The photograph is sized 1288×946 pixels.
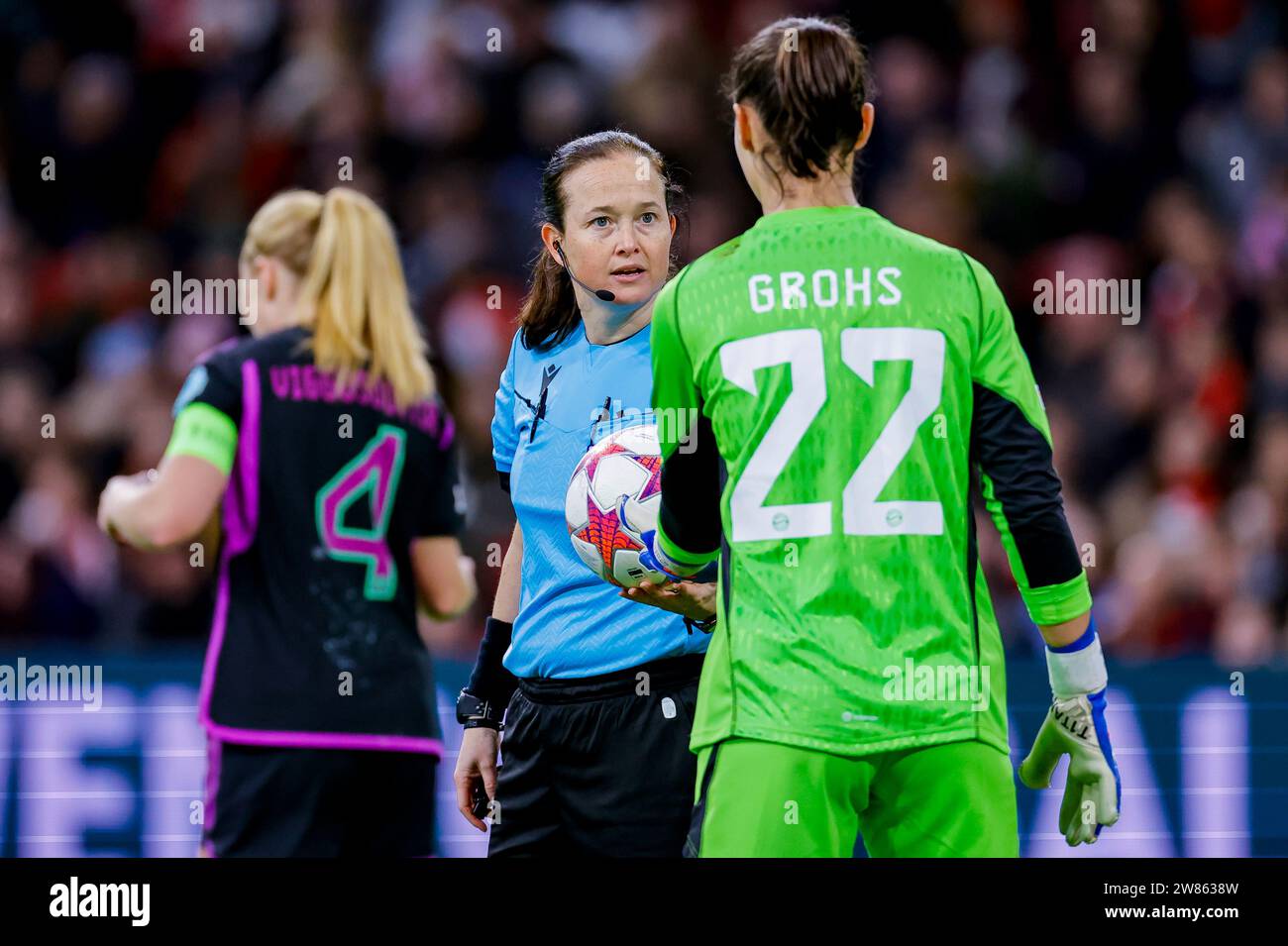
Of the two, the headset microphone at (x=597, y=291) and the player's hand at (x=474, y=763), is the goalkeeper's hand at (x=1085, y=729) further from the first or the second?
the player's hand at (x=474, y=763)

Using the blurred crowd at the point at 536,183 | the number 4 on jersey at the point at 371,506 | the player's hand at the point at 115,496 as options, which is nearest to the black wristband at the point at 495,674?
the number 4 on jersey at the point at 371,506

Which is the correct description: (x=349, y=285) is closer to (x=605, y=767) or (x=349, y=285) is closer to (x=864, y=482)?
(x=605, y=767)

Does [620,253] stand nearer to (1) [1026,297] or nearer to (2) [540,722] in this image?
(2) [540,722]

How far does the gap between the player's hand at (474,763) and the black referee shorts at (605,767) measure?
17 centimetres

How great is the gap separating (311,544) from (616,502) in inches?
25.7

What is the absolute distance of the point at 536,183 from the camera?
9164 mm

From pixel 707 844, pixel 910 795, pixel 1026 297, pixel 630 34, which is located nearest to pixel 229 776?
pixel 707 844

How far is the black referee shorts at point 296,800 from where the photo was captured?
12.1ft

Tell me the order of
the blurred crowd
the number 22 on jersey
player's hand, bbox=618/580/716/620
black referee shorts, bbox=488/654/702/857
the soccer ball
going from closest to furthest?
the number 22 on jersey < player's hand, bbox=618/580/716/620 < the soccer ball < black referee shorts, bbox=488/654/702/857 < the blurred crowd

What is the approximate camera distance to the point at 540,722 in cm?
377

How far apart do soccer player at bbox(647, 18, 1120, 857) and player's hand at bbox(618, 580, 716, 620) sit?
0.42 m

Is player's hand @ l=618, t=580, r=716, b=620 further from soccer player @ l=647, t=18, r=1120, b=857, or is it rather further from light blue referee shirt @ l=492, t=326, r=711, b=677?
soccer player @ l=647, t=18, r=1120, b=857

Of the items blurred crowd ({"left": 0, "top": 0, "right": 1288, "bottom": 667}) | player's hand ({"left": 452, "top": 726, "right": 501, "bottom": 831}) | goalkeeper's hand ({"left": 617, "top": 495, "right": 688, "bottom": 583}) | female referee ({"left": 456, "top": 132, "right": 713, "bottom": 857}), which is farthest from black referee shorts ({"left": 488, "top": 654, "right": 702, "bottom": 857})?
blurred crowd ({"left": 0, "top": 0, "right": 1288, "bottom": 667})

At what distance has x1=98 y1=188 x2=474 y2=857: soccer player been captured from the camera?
3.68 m
